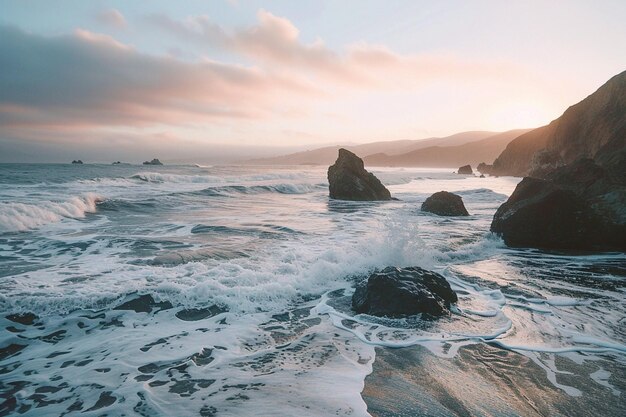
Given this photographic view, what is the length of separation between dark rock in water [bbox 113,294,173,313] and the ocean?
0.03 meters

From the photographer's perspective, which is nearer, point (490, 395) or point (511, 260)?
point (490, 395)

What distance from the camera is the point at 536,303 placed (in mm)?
5359

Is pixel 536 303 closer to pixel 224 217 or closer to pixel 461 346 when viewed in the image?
pixel 461 346

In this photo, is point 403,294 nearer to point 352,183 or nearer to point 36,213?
point 36,213

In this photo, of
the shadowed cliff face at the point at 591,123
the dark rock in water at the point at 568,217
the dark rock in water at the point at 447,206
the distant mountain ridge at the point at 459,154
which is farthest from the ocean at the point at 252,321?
the distant mountain ridge at the point at 459,154

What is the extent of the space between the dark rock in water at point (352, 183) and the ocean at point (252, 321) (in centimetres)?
1358

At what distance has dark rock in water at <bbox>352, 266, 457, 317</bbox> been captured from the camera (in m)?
4.83

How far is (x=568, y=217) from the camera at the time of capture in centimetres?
931

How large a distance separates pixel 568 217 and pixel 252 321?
9.19 metres

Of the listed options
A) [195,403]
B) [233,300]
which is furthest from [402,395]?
[233,300]

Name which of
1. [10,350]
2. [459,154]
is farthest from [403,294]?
[459,154]

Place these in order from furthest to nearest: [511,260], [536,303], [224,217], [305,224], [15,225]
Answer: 1. [224,217]
2. [305,224]
3. [15,225]
4. [511,260]
5. [536,303]

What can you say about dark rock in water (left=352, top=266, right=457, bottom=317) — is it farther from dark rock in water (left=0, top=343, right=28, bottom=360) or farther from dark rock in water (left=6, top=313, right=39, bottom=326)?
dark rock in water (left=6, top=313, right=39, bottom=326)

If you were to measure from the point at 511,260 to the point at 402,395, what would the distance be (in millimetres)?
6599
